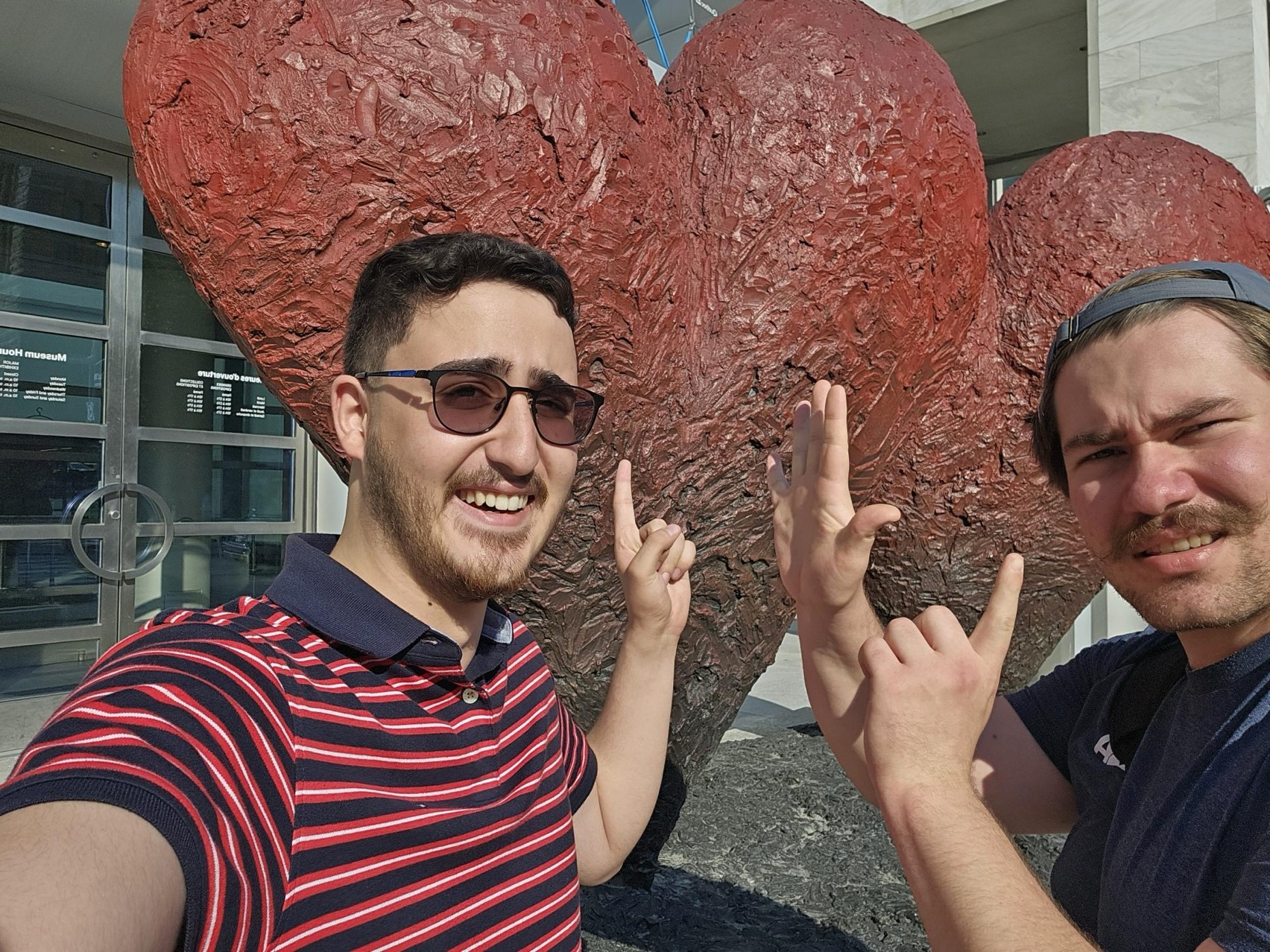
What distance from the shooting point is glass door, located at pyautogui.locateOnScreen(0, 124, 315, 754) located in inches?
201

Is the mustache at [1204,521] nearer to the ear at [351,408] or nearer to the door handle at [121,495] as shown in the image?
the ear at [351,408]

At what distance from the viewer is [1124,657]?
1.64 m

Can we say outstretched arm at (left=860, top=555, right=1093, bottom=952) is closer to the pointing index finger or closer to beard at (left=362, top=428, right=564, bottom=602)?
beard at (left=362, top=428, right=564, bottom=602)

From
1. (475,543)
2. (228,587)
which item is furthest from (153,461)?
(475,543)

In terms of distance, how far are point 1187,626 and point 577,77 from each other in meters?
1.58

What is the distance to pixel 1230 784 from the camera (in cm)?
113

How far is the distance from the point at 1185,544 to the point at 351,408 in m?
1.22

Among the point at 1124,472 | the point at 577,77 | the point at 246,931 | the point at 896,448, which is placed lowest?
the point at 246,931

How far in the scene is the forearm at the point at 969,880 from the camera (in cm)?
89

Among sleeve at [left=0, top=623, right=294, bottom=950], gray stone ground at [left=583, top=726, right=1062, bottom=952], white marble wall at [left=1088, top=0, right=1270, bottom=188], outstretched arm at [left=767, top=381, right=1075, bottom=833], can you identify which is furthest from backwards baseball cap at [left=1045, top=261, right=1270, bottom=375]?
white marble wall at [left=1088, top=0, right=1270, bottom=188]

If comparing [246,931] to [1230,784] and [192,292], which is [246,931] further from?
[192,292]

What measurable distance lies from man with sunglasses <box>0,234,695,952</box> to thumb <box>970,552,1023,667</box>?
2.13ft

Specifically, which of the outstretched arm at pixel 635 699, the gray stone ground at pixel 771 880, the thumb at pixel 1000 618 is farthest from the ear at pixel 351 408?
the gray stone ground at pixel 771 880

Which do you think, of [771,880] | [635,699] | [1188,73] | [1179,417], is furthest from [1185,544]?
[1188,73]
